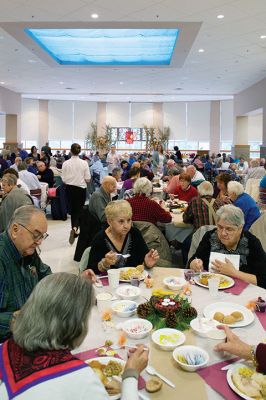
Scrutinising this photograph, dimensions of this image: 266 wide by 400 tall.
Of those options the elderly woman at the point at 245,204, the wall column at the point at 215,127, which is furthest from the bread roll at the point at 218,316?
the wall column at the point at 215,127

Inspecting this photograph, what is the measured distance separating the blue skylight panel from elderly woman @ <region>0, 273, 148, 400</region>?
7.14 metres

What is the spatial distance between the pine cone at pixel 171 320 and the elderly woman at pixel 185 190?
A: 146 inches

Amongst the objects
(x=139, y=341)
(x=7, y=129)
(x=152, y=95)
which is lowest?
(x=139, y=341)

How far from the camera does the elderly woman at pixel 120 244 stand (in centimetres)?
261

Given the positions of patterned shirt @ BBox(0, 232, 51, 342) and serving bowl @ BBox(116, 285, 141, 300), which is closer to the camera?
patterned shirt @ BBox(0, 232, 51, 342)

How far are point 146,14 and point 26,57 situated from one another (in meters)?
4.38

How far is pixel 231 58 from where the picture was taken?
9461 mm

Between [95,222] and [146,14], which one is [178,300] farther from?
[146,14]

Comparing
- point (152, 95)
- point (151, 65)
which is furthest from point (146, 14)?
point (152, 95)

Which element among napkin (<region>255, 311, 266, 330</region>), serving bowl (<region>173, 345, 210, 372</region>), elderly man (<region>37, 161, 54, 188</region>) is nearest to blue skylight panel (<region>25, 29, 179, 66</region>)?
elderly man (<region>37, 161, 54, 188</region>)

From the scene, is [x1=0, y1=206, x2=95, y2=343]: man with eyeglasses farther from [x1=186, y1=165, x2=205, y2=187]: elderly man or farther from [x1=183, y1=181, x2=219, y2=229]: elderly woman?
[x1=186, y1=165, x2=205, y2=187]: elderly man

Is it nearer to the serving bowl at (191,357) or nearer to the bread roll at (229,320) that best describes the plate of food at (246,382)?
the serving bowl at (191,357)

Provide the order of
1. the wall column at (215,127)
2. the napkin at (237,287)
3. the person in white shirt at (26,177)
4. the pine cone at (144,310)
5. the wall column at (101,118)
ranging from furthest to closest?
the wall column at (101,118) → the wall column at (215,127) → the person in white shirt at (26,177) → the napkin at (237,287) → the pine cone at (144,310)

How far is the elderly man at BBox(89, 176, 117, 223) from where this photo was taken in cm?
427
